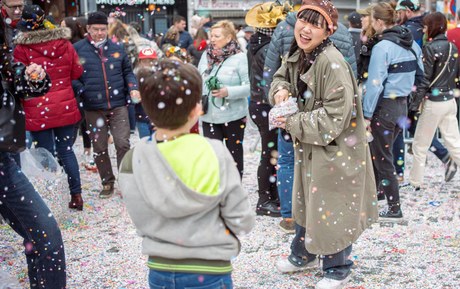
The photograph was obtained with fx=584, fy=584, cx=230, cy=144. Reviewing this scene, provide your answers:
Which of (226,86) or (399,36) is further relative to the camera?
(226,86)

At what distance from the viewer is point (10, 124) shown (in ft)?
9.68

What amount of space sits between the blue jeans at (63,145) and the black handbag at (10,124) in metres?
2.13

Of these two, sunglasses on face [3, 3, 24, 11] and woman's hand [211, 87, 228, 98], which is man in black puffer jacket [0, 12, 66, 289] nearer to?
sunglasses on face [3, 3, 24, 11]

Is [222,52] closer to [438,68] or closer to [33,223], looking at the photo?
[438,68]

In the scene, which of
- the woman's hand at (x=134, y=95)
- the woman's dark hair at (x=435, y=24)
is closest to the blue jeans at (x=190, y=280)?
the woman's hand at (x=134, y=95)

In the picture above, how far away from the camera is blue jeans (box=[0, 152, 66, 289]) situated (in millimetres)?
2963

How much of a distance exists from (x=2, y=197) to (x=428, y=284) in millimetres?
2628

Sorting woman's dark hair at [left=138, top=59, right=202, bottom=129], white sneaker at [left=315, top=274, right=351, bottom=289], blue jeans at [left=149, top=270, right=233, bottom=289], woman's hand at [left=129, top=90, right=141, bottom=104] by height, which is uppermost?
woman's dark hair at [left=138, top=59, right=202, bottom=129]

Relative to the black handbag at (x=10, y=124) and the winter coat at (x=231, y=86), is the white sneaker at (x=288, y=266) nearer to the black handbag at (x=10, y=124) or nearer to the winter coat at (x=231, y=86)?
the winter coat at (x=231, y=86)

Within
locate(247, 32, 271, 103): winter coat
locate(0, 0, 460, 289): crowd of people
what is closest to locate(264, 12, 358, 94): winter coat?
locate(0, 0, 460, 289): crowd of people

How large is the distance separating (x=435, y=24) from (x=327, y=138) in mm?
3187

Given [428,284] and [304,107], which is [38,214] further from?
[428,284]

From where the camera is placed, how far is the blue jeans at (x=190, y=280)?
2242 mm

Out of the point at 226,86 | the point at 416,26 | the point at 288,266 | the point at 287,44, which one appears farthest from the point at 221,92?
the point at 416,26
